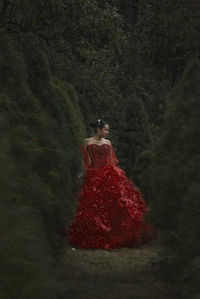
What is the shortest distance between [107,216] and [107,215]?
19 mm

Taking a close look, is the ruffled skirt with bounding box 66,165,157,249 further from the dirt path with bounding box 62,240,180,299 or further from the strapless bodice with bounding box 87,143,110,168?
the strapless bodice with bounding box 87,143,110,168

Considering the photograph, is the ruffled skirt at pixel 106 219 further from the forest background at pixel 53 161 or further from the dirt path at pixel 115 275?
the forest background at pixel 53 161

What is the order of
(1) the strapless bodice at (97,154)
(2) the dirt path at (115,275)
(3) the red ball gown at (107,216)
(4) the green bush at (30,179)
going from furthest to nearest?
(1) the strapless bodice at (97,154)
(3) the red ball gown at (107,216)
(2) the dirt path at (115,275)
(4) the green bush at (30,179)

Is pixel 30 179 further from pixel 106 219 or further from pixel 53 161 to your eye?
pixel 106 219

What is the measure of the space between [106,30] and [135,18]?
18837mm

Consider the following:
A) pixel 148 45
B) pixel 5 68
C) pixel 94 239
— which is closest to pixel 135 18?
pixel 148 45

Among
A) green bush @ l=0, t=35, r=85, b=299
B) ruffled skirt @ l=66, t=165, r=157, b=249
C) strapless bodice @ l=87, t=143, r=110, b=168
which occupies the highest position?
green bush @ l=0, t=35, r=85, b=299

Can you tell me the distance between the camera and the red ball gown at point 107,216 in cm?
851

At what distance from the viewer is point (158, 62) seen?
30594mm

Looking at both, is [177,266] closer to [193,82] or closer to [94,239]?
[193,82]

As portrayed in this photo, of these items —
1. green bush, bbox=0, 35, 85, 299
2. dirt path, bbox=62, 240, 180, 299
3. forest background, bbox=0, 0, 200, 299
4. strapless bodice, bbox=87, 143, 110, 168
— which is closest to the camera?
green bush, bbox=0, 35, 85, 299

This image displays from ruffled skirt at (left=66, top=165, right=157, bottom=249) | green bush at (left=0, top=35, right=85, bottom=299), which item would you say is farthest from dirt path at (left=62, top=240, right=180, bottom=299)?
green bush at (left=0, top=35, right=85, bottom=299)

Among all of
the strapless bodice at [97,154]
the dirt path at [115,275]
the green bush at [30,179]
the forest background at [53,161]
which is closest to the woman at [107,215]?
the dirt path at [115,275]

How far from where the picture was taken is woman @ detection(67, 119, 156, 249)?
335 inches
